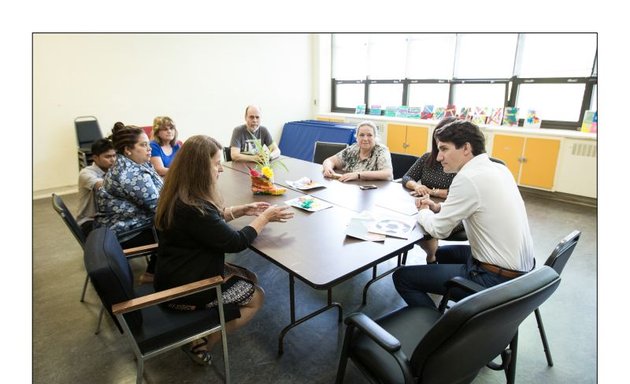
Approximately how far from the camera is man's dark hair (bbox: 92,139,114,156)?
2.38m

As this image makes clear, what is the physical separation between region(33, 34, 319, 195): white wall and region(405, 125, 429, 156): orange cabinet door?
2.31 m

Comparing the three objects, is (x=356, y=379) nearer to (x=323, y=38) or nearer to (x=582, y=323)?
(x=582, y=323)

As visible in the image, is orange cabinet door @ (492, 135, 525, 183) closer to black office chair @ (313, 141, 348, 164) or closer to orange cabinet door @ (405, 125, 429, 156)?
orange cabinet door @ (405, 125, 429, 156)

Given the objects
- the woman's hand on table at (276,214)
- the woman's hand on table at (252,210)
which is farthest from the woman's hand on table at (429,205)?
the woman's hand on table at (252,210)

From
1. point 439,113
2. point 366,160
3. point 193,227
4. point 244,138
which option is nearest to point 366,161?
point 366,160

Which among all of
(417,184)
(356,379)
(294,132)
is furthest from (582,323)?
(294,132)

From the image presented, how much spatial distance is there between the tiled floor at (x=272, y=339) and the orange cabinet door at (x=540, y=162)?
1673 millimetres

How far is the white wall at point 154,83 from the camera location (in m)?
4.19

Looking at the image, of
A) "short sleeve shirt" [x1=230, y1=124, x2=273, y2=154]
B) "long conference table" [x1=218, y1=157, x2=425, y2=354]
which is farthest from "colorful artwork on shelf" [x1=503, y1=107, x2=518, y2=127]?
"short sleeve shirt" [x1=230, y1=124, x2=273, y2=154]

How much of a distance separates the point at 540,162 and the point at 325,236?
3.76m

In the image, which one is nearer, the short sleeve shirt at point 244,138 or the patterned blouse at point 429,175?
the patterned blouse at point 429,175

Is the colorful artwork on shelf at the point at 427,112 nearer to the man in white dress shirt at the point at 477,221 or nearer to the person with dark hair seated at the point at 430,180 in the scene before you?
the person with dark hair seated at the point at 430,180

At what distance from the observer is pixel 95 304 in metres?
2.26

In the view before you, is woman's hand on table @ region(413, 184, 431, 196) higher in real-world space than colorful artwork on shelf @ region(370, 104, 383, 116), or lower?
lower
